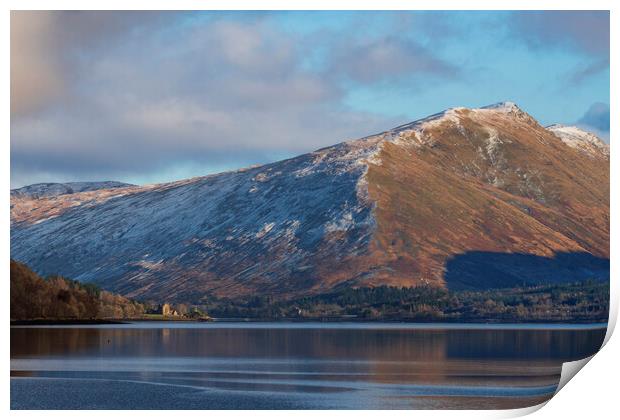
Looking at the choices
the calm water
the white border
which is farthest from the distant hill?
the white border

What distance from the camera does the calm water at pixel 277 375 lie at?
63.5 m

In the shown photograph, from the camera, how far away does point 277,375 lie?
80250 millimetres

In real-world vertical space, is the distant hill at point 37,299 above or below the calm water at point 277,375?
above

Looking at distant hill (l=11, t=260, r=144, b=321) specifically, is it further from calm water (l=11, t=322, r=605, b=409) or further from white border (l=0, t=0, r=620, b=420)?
white border (l=0, t=0, r=620, b=420)
